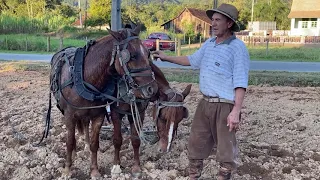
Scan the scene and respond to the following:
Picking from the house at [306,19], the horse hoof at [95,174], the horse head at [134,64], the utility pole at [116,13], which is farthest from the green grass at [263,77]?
the house at [306,19]

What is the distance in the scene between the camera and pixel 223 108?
3377mm

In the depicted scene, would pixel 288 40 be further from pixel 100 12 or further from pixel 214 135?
pixel 214 135

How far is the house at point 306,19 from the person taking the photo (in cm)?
3944

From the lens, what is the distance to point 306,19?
133 ft

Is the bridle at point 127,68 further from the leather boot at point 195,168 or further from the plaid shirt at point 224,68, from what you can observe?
the leather boot at point 195,168

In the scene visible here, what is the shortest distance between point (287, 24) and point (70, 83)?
46.9 metres

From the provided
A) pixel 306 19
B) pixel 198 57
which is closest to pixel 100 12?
pixel 306 19

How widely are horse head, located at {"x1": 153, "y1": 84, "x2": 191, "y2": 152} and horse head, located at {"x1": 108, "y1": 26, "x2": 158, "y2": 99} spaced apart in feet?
0.60

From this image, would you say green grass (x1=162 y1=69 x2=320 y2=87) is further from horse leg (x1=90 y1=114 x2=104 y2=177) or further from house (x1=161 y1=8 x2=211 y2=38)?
house (x1=161 y1=8 x2=211 y2=38)

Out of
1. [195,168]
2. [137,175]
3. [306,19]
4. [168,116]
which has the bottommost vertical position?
[137,175]

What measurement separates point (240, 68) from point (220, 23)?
0.44 m

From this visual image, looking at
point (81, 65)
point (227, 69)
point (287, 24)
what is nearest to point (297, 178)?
point (227, 69)

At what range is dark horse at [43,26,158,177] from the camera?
133 inches

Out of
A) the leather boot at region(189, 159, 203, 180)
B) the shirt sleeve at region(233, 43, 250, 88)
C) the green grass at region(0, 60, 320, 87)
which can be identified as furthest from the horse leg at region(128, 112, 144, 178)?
the green grass at region(0, 60, 320, 87)
